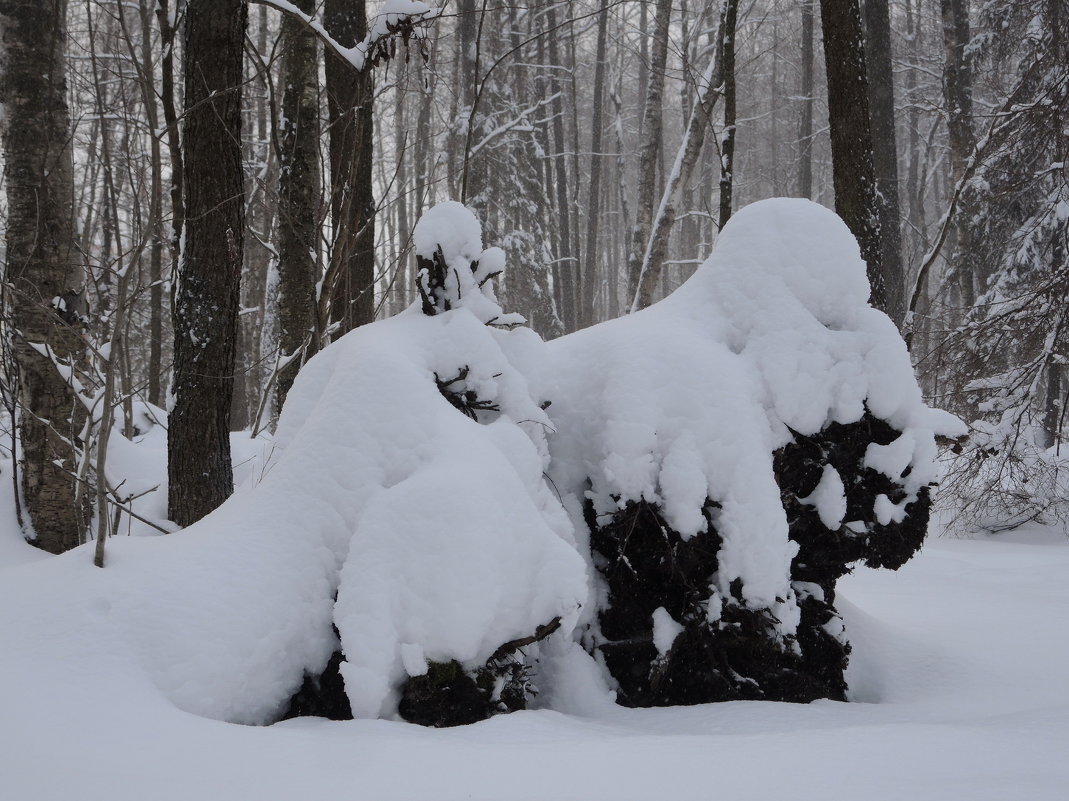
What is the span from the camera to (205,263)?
3.80 meters

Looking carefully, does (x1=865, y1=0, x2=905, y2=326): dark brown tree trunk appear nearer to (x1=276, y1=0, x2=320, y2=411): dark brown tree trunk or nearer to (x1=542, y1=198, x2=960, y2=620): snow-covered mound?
(x1=542, y1=198, x2=960, y2=620): snow-covered mound

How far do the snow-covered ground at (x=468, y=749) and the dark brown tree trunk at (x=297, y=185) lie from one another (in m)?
3.27

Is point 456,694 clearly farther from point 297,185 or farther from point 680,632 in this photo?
point 297,185

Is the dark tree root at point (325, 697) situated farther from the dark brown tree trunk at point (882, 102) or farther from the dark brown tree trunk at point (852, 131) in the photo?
the dark brown tree trunk at point (882, 102)

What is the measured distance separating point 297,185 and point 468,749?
4818mm

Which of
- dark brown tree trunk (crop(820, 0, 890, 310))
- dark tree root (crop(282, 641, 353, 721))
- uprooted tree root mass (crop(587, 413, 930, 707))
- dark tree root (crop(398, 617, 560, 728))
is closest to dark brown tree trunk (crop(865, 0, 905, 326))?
dark brown tree trunk (crop(820, 0, 890, 310))

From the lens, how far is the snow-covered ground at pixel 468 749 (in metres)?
1.81

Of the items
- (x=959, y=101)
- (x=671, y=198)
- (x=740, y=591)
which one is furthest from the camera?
(x=959, y=101)

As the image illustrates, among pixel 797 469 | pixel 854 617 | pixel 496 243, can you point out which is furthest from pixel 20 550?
pixel 496 243

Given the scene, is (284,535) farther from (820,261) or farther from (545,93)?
(545,93)

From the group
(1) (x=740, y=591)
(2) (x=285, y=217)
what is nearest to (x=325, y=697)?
(1) (x=740, y=591)

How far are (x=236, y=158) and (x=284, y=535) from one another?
220cm

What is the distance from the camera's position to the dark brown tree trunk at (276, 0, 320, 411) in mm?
5742

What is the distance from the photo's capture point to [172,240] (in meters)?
3.90
